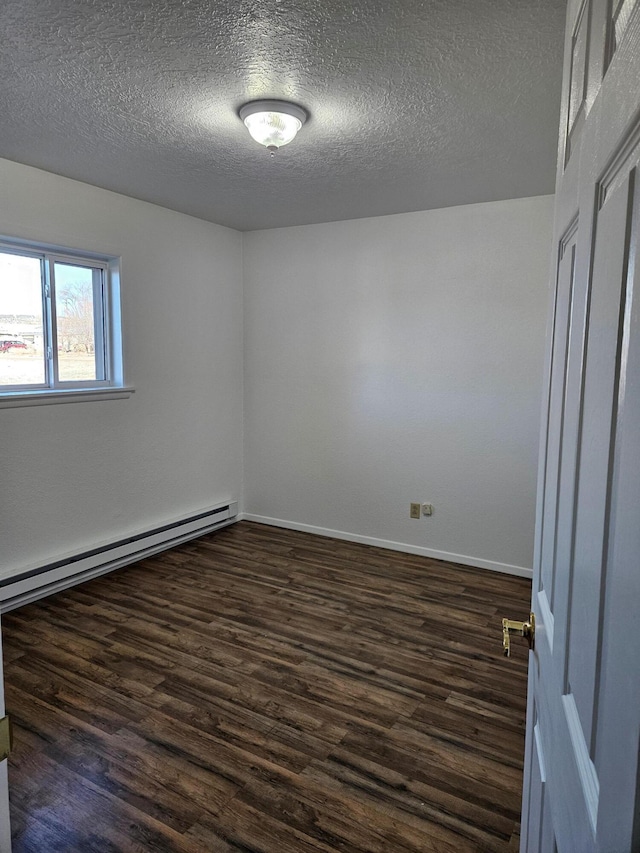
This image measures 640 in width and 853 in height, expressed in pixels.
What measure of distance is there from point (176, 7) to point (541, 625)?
6.39 feet

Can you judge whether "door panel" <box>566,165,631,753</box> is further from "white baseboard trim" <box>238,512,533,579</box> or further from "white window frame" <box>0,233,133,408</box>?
"white baseboard trim" <box>238,512,533,579</box>

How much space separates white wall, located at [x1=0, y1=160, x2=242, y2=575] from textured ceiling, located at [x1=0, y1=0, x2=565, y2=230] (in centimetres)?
28

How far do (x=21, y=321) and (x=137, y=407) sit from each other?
3.06 feet

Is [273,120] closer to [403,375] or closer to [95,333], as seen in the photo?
[95,333]

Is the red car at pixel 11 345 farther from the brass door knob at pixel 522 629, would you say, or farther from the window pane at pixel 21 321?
the brass door knob at pixel 522 629

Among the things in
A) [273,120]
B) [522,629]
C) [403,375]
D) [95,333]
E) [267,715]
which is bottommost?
[267,715]

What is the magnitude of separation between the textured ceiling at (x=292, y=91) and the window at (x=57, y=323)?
542 millimetres

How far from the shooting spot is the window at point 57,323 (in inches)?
126

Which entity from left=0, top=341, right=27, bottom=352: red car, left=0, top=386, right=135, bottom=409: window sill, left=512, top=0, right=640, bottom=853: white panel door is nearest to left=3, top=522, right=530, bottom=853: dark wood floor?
left=512, top=0, right=640, bottom=853: white panel door

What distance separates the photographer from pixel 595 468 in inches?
26.3

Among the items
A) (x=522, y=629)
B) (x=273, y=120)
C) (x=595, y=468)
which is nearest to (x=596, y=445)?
(x=595, y=468)

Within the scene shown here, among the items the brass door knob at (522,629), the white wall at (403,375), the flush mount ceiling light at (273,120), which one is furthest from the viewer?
the white wall at (403,375)

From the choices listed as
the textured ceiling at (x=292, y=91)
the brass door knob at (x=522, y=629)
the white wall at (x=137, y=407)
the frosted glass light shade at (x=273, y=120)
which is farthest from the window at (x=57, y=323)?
the brass door knob at (x=522, y=629)

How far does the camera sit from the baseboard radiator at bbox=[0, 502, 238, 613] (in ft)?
10.5
